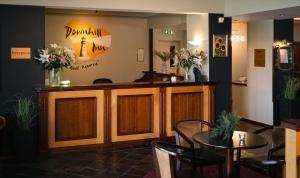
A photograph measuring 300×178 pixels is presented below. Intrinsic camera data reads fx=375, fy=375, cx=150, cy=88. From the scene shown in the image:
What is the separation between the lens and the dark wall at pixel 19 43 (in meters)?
→ 5.75

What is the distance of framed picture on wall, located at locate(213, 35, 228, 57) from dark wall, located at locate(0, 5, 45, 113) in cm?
320

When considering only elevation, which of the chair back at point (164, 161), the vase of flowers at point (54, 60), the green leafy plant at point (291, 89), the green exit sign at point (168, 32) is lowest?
the chair back at point (164, 161)

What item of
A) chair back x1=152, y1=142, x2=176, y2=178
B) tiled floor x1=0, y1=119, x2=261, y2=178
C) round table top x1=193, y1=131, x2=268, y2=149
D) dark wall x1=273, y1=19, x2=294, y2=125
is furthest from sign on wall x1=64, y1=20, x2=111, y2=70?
chair back x1=152, y1=142, x2=176, y2=178

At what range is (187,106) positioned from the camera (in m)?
6.79

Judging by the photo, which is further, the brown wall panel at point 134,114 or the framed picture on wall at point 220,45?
the framed picture on wall at point 220,45

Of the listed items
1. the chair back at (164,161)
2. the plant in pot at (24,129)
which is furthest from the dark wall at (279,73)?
the chair back at (164,161)

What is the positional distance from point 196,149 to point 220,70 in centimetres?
320

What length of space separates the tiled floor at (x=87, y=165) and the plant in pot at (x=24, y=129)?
0.65 feet

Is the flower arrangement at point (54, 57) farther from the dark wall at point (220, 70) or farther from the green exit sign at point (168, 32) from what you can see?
the green exit sign at point (168, 32)

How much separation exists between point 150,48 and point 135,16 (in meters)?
0.97

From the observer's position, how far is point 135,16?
9.96 m

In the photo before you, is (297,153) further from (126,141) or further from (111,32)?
(111,32)

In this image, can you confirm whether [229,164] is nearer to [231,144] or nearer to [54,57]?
[231,144]

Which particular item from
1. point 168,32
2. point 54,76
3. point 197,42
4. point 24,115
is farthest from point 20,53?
point 168,32
